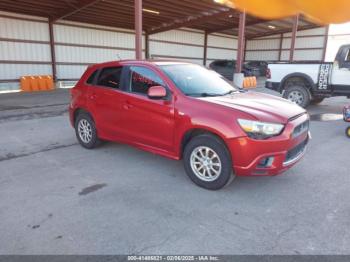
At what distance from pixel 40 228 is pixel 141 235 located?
3.59ft

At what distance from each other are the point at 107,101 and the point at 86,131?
100 centimetres

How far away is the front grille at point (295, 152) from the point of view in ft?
12.3

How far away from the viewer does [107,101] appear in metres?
5.07

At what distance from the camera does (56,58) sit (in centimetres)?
1847

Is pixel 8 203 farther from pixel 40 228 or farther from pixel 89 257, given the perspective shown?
pixel 89 257

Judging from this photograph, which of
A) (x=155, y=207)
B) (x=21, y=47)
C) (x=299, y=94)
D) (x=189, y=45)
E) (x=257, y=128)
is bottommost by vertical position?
(x=155, y=207)

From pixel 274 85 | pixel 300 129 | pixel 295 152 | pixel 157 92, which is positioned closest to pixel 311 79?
pixel 274 85

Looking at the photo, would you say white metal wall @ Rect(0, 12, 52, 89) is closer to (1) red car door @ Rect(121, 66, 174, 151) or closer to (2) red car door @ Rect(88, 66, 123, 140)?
(2) red car door @ Rect(88, 66, 123, 140)

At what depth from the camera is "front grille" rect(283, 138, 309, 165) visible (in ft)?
12.3

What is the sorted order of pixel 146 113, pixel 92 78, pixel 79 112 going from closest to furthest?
pixel 146 113 → pixel 92 78 → pixel 79 112

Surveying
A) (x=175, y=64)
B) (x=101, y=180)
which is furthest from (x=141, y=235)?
(x=175, y=64)

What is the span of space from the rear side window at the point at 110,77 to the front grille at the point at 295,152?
9.58 feet

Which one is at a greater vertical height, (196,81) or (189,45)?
(189,45)

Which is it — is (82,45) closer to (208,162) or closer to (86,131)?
(86,131)
